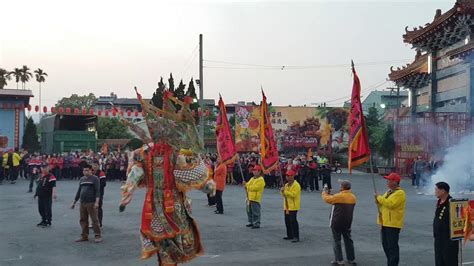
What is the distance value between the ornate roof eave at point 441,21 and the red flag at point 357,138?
19.8 meters

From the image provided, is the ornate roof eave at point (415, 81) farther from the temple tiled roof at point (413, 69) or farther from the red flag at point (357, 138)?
the red flag at point (357, 138)

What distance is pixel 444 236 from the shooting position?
7203 millimetres

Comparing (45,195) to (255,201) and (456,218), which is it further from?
(456,218)

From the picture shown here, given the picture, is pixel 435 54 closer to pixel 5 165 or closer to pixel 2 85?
pixel 5 165

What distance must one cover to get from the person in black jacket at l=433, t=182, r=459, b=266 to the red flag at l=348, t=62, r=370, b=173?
1189 mm

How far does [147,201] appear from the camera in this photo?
664 centimetres

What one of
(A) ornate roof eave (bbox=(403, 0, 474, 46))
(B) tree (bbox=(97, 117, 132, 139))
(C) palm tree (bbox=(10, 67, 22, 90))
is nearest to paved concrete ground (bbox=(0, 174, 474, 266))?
(A) ornate roof eave (bbox=(403, 0, 474, 46))

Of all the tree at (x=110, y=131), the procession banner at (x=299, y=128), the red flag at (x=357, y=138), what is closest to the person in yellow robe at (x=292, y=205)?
the red flag at (x=357, y=138)

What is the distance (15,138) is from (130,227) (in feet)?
79.6

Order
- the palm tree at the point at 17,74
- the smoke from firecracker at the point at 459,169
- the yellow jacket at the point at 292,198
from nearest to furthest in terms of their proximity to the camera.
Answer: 1. the yellow jacket at the point at 292,198
2. the smoke from firecracker at the point at 459,169
3. the palm tree at the point at 17,74

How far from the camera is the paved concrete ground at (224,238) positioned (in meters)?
9.02

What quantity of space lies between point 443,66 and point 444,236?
24.9 metres

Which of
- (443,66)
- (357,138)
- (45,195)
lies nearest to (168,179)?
(357,138)

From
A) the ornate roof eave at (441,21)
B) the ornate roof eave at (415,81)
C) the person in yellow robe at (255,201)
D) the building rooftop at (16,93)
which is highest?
the ornate roof eave at (441,21)
